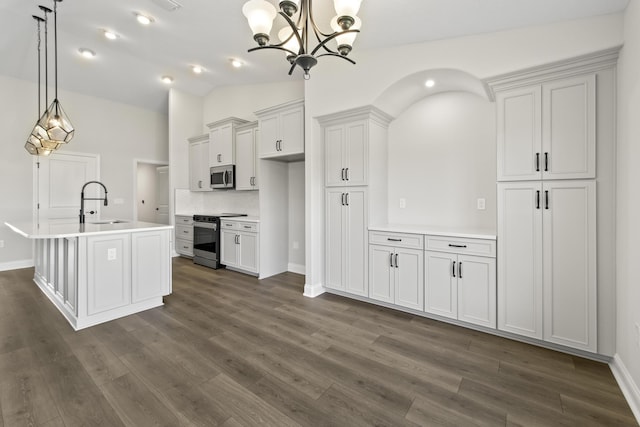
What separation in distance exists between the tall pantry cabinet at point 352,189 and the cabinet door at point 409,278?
38cm

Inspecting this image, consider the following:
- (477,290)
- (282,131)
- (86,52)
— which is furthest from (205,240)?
(477,290)

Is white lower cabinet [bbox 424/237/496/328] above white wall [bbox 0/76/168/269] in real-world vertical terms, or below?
below

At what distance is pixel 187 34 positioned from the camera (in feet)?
12.3

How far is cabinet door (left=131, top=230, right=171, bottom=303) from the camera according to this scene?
3072 millimetres

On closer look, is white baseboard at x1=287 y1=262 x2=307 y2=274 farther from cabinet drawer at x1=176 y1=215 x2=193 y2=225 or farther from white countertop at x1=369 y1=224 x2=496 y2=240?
cabinet drawer at x1=176 y1=215 x2=193 y2=225

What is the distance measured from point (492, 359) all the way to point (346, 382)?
1165 mm

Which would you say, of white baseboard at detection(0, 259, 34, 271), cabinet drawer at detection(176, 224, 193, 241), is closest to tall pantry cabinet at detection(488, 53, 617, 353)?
cabinet drawer at detection(176, 224, 193, 241)

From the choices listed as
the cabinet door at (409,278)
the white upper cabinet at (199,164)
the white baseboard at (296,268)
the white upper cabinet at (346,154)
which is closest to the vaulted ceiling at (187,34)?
the white upper cabinet at (346,154)

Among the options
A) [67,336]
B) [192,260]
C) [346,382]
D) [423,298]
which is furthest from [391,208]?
[192,260]

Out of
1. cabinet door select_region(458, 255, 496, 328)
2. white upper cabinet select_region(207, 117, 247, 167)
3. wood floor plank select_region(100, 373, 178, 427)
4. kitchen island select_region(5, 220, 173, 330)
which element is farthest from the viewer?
white upper cabinet select_region(207, 117, 247, 167)

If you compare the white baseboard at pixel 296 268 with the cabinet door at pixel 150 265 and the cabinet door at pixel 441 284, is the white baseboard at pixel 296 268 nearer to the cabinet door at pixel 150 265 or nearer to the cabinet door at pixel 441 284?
the cabinet door at pixel 150 265

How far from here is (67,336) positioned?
8.34ft

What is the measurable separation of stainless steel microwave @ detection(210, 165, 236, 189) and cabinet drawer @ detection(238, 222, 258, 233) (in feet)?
2.98

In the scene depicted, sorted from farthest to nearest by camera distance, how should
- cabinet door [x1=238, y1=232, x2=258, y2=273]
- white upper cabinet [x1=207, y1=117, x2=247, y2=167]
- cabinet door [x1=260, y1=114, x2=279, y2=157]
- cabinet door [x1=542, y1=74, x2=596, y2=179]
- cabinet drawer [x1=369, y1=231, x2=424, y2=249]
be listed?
white upper cabinet [x1=207, y1=117, x2=247, y2=167]
cabinet door [x1=238, y1=232, x2=258, y2=273]
cabinet door [x1=260, y1=114, x2=279, y2=157]
cabinet drawer [x1=369, y1=231, x2=424, y2=249]
cabinet door [x1=542, y1=74, x2=596, y2=179]
